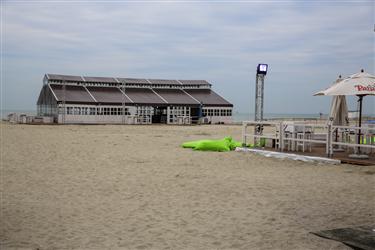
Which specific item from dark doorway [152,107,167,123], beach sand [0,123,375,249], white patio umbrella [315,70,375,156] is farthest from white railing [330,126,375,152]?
dark doorway [152,107,167,123]

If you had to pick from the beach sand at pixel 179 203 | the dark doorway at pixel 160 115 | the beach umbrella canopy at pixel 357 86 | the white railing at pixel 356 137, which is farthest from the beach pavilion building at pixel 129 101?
the beach umbrella canopy at pixel 357 86

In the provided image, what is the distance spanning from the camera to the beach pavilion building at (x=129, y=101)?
36531 millimetres

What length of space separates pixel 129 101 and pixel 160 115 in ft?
13.0

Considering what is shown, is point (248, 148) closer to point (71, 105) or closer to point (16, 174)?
point (16, 174)

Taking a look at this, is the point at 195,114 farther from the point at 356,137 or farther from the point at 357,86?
the point at 357,86

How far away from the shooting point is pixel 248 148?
12875mm

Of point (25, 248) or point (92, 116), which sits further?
point (92, 116)

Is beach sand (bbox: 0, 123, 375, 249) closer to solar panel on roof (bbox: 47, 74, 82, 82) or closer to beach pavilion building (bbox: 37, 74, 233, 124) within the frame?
beach pavilion building (bbox: 37, 74, 233, 124)

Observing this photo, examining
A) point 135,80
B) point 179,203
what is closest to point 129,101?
point 135,80

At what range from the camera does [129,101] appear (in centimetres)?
3850

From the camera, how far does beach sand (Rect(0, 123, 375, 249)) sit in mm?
4492

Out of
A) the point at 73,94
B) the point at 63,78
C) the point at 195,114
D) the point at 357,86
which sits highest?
the point at 63,78

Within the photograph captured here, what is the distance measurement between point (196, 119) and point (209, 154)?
93.3 ft

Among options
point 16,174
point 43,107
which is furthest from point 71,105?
point 16,174
